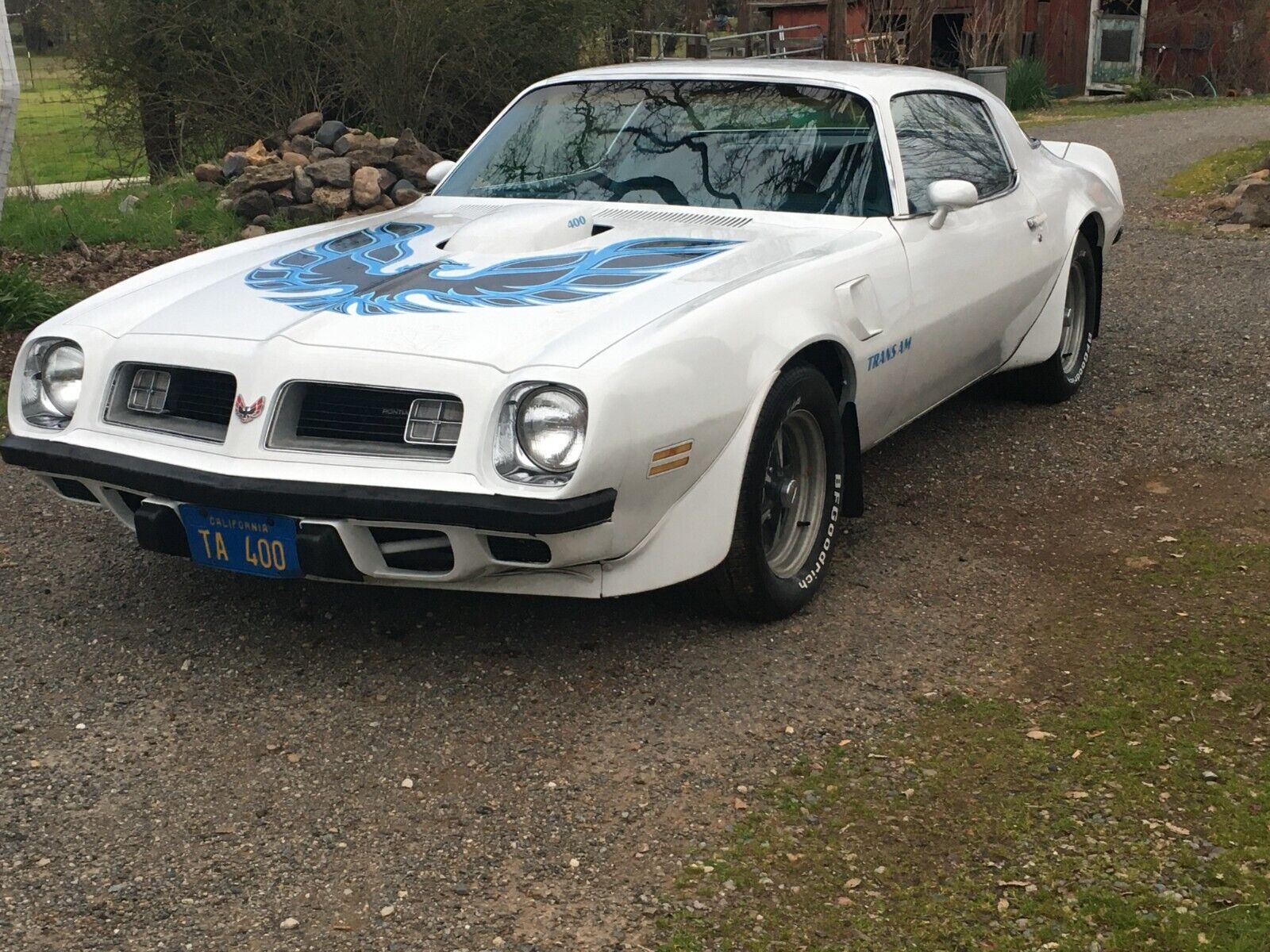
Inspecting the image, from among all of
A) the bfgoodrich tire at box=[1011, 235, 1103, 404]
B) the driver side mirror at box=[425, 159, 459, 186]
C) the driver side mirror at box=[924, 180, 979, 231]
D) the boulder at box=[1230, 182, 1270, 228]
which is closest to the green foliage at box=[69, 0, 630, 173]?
the boulder at box=[1230, 182, 1270, 228]

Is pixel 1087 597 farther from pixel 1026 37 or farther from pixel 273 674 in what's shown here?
pixel 1026 37

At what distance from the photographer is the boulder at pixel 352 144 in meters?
10.8

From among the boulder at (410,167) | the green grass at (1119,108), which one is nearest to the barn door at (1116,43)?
the green grass at (1119,108)

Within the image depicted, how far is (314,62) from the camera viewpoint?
40.1ft

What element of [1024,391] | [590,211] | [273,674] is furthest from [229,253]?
[1024,391]

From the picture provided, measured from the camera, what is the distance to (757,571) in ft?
12.7

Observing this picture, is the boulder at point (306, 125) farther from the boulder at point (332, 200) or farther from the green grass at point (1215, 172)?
the green grass at point (1215, 172)

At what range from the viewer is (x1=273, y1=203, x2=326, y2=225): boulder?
33.0 ft

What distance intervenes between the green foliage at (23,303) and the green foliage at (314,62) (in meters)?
4.97

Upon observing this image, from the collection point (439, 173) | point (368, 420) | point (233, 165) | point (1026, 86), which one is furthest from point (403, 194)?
point (1026, 86)

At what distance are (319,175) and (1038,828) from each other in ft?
27.9

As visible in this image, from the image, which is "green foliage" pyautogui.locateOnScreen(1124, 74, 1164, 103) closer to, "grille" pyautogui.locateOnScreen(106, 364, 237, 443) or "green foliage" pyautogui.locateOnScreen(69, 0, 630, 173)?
"green foliage" pyautogui.locateOnScreen(69, 0, 630, 173)

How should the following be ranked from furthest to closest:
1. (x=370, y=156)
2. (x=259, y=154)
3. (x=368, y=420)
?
(x=259, y=154) → (x=370, y=156) → (x=368, y=420)

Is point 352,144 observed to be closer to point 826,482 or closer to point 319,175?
point 319,175
